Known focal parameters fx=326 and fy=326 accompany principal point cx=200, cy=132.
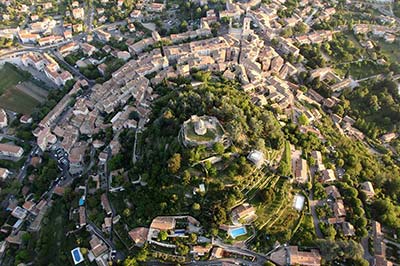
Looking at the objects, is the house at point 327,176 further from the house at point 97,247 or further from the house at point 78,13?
the house at point 78,13

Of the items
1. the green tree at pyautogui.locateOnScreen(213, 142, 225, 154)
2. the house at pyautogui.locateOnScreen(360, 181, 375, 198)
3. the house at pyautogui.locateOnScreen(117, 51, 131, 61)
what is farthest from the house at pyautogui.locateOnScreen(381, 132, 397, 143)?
the house at pyautogui.locateOnScreen(117, 51, 131, 61)

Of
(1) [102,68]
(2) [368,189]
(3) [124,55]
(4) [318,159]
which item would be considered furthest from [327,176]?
(1) [102,68]

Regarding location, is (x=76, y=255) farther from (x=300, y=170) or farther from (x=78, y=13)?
(x=78, y=13)

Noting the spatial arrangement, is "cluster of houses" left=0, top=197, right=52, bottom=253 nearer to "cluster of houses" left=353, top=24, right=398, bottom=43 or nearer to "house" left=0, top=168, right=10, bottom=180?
"house" left=0, top=168, right=10, bottom=180

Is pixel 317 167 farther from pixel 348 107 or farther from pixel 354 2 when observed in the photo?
pixel 354 2

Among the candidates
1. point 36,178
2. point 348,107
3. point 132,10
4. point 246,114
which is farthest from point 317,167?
point 132,10

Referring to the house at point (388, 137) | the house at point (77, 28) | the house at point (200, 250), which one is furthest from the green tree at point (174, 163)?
the house at point (77, 28)
